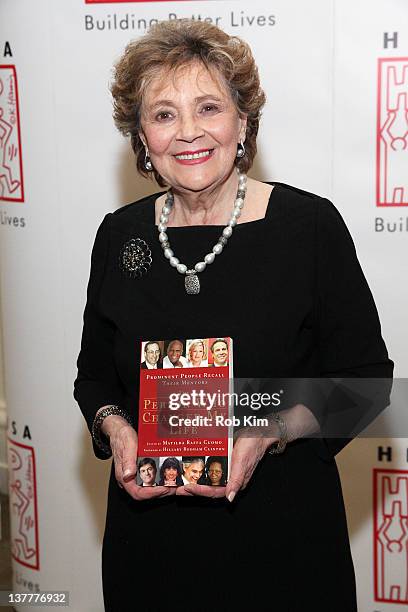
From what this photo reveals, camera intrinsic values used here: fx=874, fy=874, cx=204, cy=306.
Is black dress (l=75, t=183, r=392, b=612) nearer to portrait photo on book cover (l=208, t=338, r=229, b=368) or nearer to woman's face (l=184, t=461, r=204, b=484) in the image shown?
portrait photo on book cover (l=208, t=338, r=229, b=368)

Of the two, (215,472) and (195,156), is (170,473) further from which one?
(195,156)

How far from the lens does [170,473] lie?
1.64 m

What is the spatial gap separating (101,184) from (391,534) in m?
1.45

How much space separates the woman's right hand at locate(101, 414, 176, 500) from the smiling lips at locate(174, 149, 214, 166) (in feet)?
1.82

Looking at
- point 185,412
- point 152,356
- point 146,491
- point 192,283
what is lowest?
point 146,491

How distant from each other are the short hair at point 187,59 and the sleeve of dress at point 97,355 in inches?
12.6

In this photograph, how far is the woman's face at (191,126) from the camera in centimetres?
173

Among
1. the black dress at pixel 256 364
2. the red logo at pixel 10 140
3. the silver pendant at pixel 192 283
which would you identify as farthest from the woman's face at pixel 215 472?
the red logo at pixel 10 140

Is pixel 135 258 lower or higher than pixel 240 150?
lower

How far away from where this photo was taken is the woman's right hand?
1655mm

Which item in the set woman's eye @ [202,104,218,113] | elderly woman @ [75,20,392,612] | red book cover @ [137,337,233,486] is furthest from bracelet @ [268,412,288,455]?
woman's eye @ [202,104,218,113]

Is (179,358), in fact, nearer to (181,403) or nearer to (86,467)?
(181,403)

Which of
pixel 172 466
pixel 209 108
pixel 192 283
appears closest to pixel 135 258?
pixel 192 283

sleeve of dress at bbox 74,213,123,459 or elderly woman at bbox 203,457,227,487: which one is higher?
sleeve of dress at bbox 74,213,123,459
